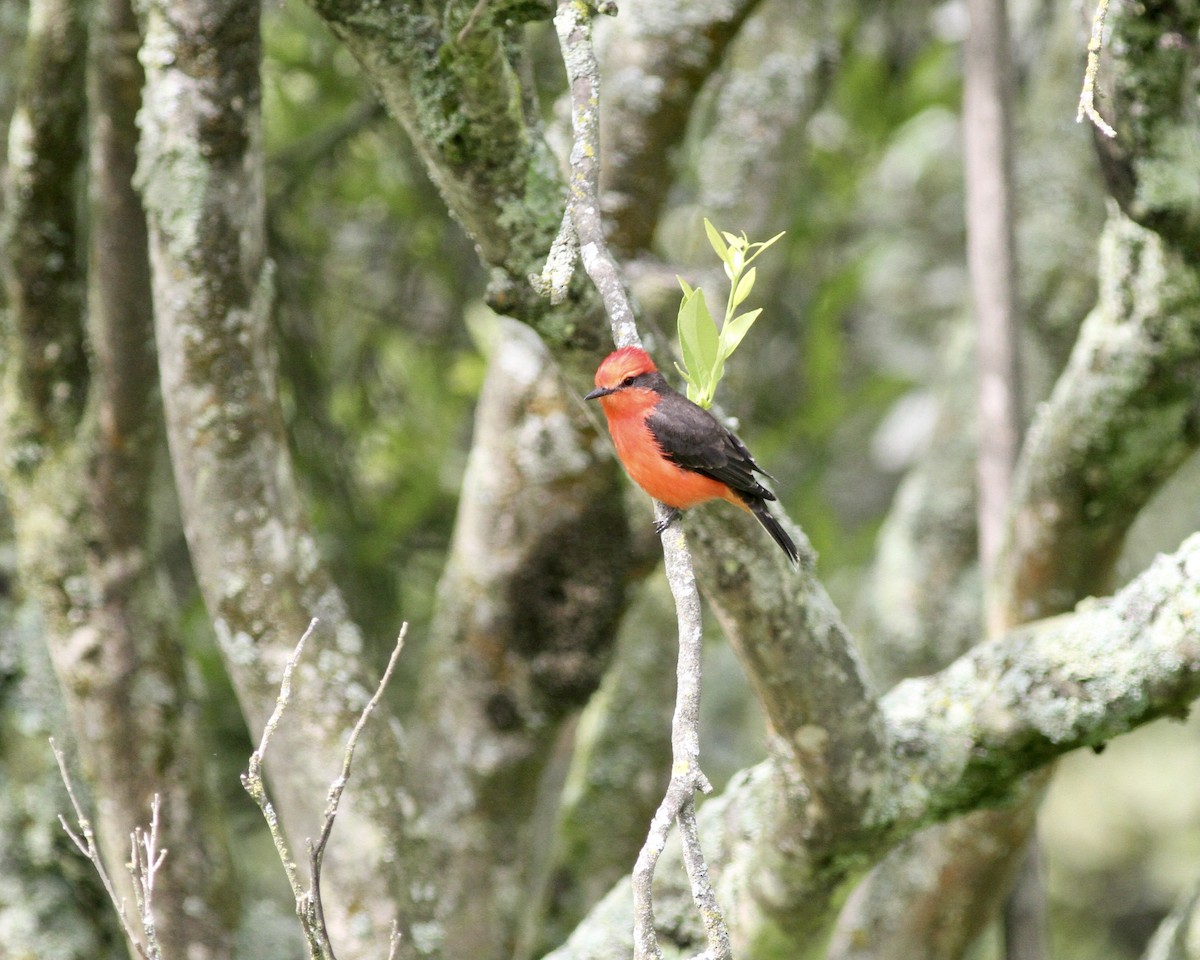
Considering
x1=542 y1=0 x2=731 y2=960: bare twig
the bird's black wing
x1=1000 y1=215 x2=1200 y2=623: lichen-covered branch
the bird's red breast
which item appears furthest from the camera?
x1=1000 y1=215 x2=1200 y2=623: lichen-covered branch

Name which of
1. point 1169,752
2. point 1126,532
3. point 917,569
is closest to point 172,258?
point 1126,532

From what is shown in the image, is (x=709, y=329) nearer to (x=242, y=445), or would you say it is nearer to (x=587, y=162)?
(x=587, y=162)

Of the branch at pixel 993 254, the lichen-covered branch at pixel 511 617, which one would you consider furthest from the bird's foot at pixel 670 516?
the branch at pixel 993 254

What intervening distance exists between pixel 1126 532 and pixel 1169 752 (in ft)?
20.3

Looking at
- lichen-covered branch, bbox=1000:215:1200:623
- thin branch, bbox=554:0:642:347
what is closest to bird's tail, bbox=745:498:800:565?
thin branch, bbox=554:0:642:347

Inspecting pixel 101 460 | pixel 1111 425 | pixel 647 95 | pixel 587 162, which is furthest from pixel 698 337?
pixel 101 460

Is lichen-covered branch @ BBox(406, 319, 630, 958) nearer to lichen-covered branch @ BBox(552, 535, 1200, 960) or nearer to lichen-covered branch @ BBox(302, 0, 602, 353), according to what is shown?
lichen-covered branch @ BBox(552, 535, 1200, 960)

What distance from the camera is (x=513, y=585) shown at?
4.18m

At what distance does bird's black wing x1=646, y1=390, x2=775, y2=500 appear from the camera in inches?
120

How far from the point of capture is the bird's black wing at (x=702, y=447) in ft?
10.0

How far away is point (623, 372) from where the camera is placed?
2748 mm

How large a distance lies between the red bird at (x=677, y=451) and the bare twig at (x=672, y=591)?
18.6 inches

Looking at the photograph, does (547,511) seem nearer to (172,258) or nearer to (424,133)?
(172,258)

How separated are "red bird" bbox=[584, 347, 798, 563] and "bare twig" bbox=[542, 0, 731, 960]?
47cm
